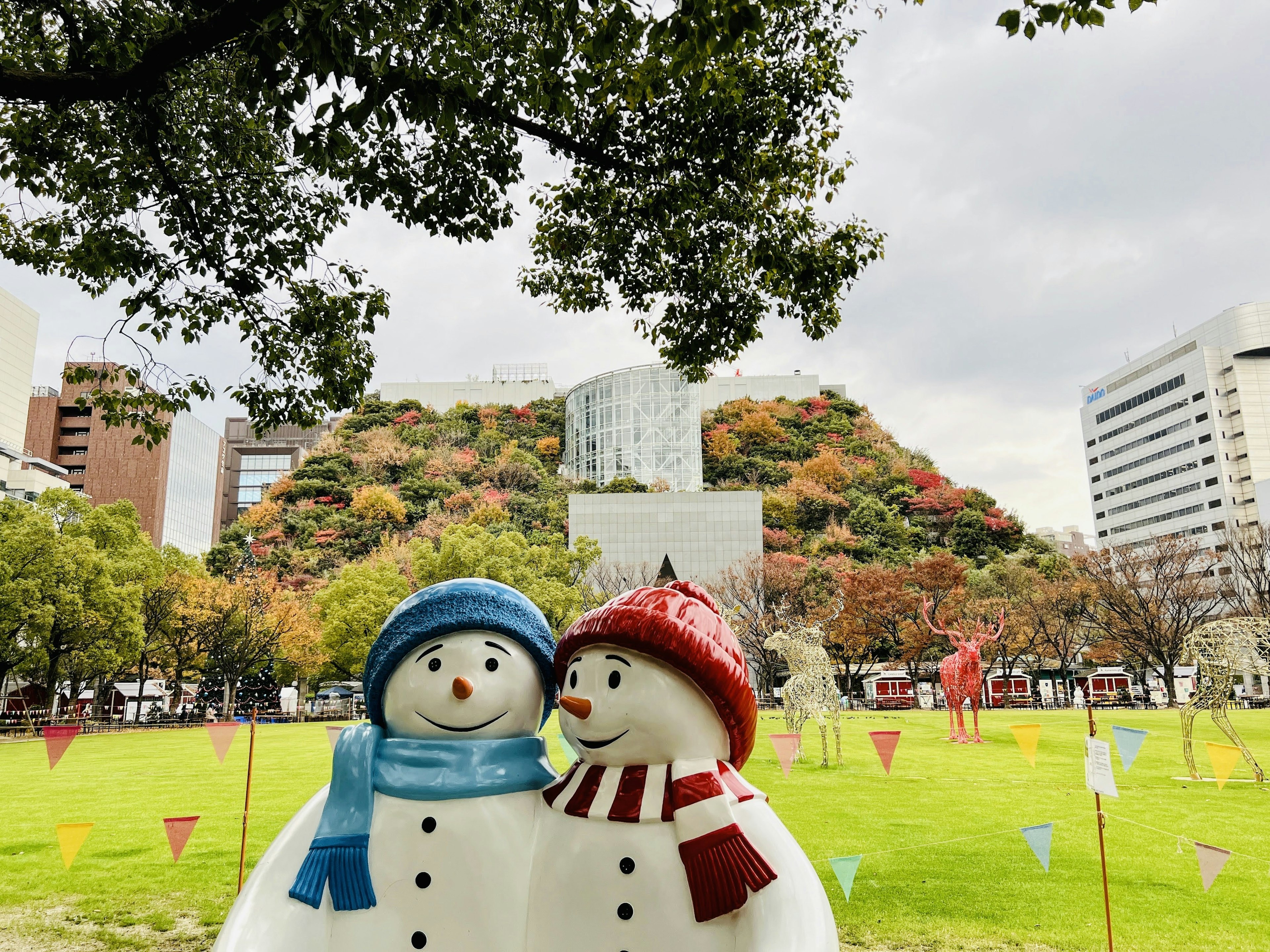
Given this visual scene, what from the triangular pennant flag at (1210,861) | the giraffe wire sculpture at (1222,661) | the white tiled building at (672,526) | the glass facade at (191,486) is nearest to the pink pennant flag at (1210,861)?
the triangular pennant flag at (1210,861)

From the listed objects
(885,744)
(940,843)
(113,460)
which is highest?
(113,460)

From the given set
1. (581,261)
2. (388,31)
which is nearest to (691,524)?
(581,261)

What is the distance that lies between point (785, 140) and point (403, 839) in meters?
5.64

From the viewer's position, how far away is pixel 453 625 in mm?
2602

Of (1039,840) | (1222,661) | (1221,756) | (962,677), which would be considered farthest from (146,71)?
(962,677)

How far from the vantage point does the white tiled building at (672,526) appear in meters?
36.0

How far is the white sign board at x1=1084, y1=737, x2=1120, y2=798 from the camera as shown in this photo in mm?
4480

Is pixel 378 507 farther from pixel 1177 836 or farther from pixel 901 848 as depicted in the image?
pixel 1177 836

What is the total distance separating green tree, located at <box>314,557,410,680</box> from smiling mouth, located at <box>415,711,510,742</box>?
2104 centimetres

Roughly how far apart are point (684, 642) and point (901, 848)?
5.58 metres

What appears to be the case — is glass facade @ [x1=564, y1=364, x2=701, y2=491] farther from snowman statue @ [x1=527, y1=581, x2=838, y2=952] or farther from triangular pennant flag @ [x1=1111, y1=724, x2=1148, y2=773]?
snowman statue @ [x1=527, y1=581, x2=838, y2=952]

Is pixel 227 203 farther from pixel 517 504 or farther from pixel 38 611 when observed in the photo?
pixel 517 504

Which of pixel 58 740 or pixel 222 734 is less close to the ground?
pixel 222 734

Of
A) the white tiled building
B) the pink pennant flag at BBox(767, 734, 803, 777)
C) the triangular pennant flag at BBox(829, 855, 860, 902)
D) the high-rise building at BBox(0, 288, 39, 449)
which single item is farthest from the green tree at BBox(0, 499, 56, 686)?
the high-rise building at BBox(0, 288, 39, 449)
